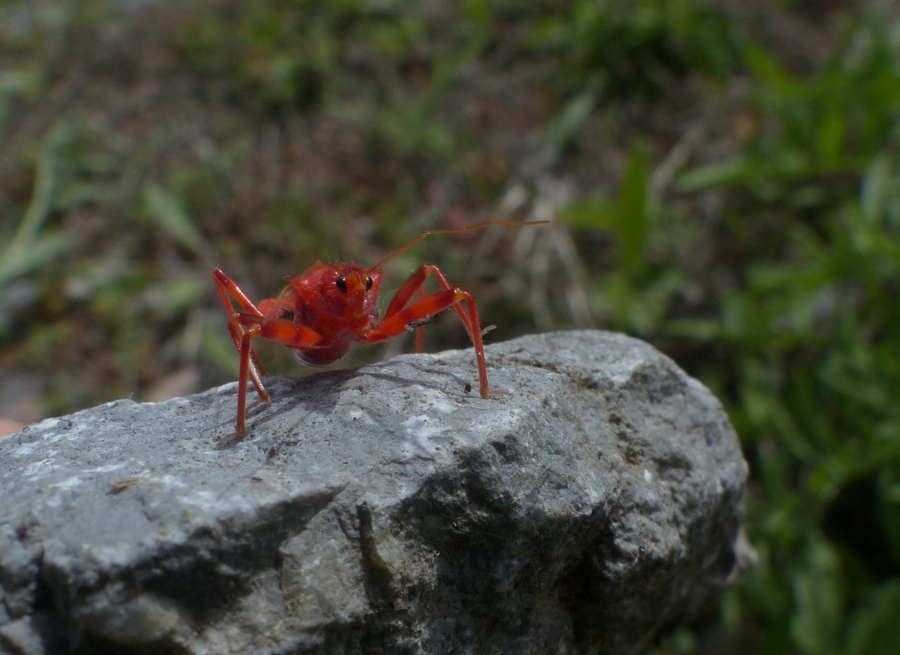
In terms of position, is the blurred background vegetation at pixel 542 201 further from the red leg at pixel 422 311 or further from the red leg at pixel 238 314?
the red leg at pixel 422 311

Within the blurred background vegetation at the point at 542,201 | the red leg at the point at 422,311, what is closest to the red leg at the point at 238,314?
the red leg at the point at 422,311

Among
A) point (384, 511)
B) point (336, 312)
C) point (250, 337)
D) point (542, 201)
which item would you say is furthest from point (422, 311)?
point (542, 201)

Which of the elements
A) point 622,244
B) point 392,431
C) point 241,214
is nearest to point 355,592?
point 392,431

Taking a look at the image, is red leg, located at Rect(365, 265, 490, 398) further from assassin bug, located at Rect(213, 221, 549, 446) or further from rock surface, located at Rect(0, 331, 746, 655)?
rock surface, located at Rect(0, 331, 746, 655)

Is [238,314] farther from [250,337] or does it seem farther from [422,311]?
[422,311]

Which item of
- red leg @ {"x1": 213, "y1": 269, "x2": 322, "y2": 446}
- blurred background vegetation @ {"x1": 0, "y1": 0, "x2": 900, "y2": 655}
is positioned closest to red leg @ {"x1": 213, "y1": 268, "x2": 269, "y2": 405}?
red leg @ {"x1": 213, "y1": 269, "x2": 322, "y2": 446}

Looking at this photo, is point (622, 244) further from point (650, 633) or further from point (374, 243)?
point (650, 633)
